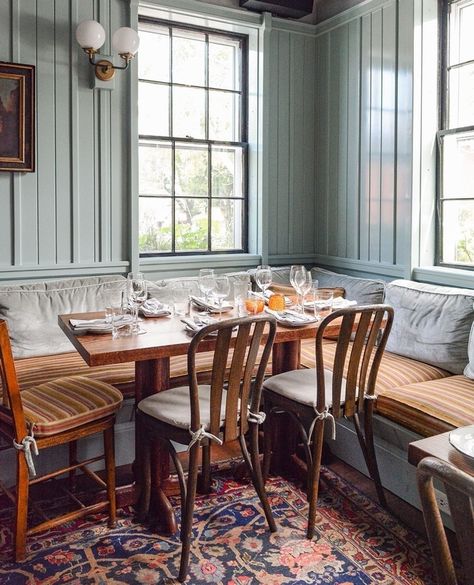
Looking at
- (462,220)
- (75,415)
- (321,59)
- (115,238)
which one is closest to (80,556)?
(75,415)

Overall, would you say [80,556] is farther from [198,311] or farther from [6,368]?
[198,311]

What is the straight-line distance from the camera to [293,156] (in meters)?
4.34

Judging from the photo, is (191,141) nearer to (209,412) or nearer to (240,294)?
(240,294)

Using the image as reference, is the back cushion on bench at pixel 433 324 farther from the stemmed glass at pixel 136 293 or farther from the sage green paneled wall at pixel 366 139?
the stemmed glass at pixel 136 293

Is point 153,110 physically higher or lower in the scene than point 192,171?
higher

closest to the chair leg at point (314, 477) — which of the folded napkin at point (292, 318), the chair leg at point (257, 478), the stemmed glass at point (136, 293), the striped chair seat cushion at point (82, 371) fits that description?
the chair leg at point (257, 478)

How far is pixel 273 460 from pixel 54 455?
107cm

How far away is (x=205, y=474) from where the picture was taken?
2617 mm

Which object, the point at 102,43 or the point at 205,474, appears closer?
the point at 205,474

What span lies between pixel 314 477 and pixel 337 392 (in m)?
0.36

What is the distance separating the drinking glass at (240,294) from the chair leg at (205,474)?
654 mm

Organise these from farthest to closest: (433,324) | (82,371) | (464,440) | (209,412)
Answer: (433,324), (82,371), (209,412), (464,440)

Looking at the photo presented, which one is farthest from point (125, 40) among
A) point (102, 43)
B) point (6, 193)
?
point (6, 193)

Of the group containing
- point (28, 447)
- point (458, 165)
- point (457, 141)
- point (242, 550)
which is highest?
point (457, 141)
